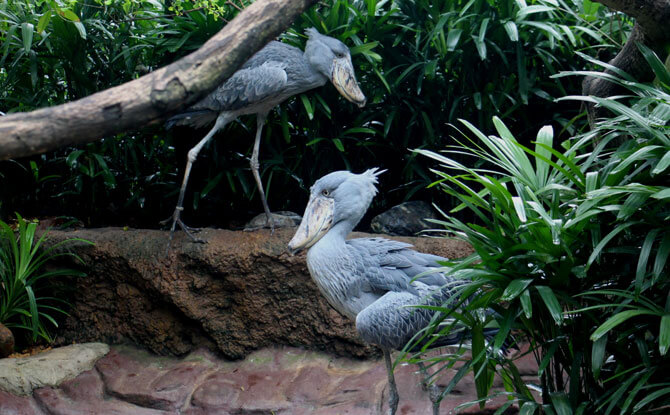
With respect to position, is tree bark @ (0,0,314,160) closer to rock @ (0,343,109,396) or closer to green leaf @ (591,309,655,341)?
green leaf @ (591,309,655,341)

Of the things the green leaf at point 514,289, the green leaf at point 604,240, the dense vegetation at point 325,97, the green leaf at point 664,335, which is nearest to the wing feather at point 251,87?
the dense vegetation at point 325,97

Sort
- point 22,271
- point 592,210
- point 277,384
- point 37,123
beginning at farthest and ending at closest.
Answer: point 22,271, point 277,384, point 592,210, point 37,123

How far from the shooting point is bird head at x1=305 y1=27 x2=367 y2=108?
170 inches

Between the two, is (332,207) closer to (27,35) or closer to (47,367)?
(47,367)

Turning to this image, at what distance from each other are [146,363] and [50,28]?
2.62 m

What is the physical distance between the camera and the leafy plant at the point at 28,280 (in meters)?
4.22

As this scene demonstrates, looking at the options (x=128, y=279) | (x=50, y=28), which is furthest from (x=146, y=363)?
(x=50, y=28)

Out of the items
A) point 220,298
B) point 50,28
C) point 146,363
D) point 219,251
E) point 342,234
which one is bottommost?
point 146,363

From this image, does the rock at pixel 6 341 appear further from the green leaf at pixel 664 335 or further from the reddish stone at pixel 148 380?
the green leaf at pixel 664 335

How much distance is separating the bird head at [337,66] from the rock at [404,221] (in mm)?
837

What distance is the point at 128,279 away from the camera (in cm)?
434

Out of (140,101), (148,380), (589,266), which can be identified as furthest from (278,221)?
(140,101)

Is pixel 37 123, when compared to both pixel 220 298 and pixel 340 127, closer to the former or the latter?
pixel 220 298

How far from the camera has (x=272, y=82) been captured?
424cm
